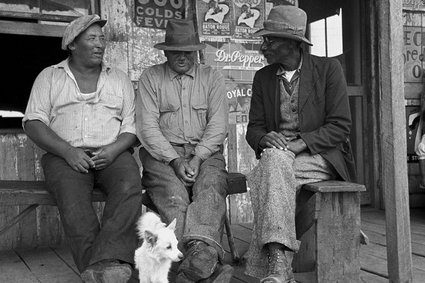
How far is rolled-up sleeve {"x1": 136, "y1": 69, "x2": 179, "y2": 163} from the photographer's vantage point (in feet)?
12.1

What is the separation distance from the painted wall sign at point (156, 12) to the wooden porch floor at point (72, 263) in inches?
82.7

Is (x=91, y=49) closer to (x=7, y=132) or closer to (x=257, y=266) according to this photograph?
(x=7, y=132)

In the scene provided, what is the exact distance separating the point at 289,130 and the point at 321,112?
25cm

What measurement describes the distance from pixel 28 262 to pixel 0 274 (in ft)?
1.13

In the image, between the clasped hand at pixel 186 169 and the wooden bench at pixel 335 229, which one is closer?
the wooden bench at pixel 335 229

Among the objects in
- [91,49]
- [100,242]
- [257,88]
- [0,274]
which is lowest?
[0,274]

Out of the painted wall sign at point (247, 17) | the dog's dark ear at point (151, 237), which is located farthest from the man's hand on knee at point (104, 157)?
the painted wall sign at point (247, 17)

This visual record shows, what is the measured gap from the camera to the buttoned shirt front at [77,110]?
3820mm

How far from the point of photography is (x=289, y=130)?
3.72m

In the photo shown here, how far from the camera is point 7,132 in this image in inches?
182

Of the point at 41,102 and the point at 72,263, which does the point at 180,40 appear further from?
the point at 72,263

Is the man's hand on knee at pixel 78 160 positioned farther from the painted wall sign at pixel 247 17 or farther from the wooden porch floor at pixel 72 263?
the painted wall sign at pixel 247 17

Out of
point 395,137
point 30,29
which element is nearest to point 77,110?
point 30,29

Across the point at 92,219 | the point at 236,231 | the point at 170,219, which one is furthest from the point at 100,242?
the point at 236,231
